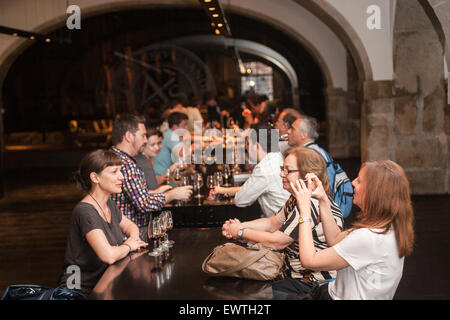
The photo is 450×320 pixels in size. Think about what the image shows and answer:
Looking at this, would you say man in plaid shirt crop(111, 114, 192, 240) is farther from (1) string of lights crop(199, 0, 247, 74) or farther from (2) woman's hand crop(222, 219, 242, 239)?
(1) string of lights crop(199, 0, 247, 74)

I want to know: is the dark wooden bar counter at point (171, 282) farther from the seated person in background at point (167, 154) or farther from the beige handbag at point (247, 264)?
the seated person in background at point (167, 154)

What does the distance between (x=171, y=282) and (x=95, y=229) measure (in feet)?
2.13

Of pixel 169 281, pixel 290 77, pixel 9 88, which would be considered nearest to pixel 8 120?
pixel 9 88

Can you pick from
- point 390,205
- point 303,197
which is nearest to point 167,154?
point 303,197

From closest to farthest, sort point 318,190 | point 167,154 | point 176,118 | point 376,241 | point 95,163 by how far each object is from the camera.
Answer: point 376,241 < point 318,190 < point 95,163 < point 167,154 < point 176,118

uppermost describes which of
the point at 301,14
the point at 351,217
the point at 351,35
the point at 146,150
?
the point at 301,14

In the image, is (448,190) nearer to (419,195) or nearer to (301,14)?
(419,195)

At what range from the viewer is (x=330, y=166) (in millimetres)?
4371

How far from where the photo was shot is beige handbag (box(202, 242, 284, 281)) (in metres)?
2.63

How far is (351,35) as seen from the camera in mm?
8023

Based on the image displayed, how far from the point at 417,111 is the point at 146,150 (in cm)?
491

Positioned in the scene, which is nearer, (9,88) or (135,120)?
(135,120)

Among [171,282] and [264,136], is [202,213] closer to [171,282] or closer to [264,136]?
[264,136]

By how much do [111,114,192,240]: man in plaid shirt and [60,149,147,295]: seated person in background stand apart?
593 millimetres
